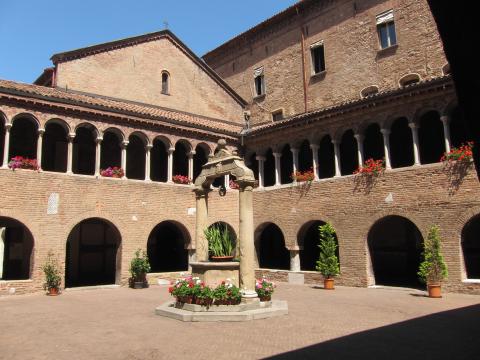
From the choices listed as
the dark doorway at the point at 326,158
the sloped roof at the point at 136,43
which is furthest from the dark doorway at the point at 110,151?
the dark doorway at the point at 326,158

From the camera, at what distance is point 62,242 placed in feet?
53.3

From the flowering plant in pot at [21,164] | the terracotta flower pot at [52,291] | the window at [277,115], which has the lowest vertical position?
the terracotta flower pot at [52,291]

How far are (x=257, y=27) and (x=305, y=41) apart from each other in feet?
12.2

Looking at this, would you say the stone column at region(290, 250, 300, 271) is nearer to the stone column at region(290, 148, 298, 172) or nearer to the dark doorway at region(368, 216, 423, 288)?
the dark doorway at region(368, 216, 423, 288)

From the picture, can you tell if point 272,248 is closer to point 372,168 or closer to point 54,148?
point 372,168

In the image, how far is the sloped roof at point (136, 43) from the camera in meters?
19.8

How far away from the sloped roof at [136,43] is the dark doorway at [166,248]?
29.6 feet

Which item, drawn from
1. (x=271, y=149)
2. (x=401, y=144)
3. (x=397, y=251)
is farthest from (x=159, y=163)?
(x=397, y=251)

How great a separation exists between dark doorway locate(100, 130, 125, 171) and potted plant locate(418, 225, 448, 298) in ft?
45.3

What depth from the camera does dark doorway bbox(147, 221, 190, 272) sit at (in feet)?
73.5

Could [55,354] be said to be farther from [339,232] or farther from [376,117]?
[376,117]

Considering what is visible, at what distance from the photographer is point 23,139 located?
1855 cm

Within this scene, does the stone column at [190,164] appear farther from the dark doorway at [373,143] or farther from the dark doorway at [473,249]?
the dark doorway at [473,249]

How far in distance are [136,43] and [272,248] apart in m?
13.1
